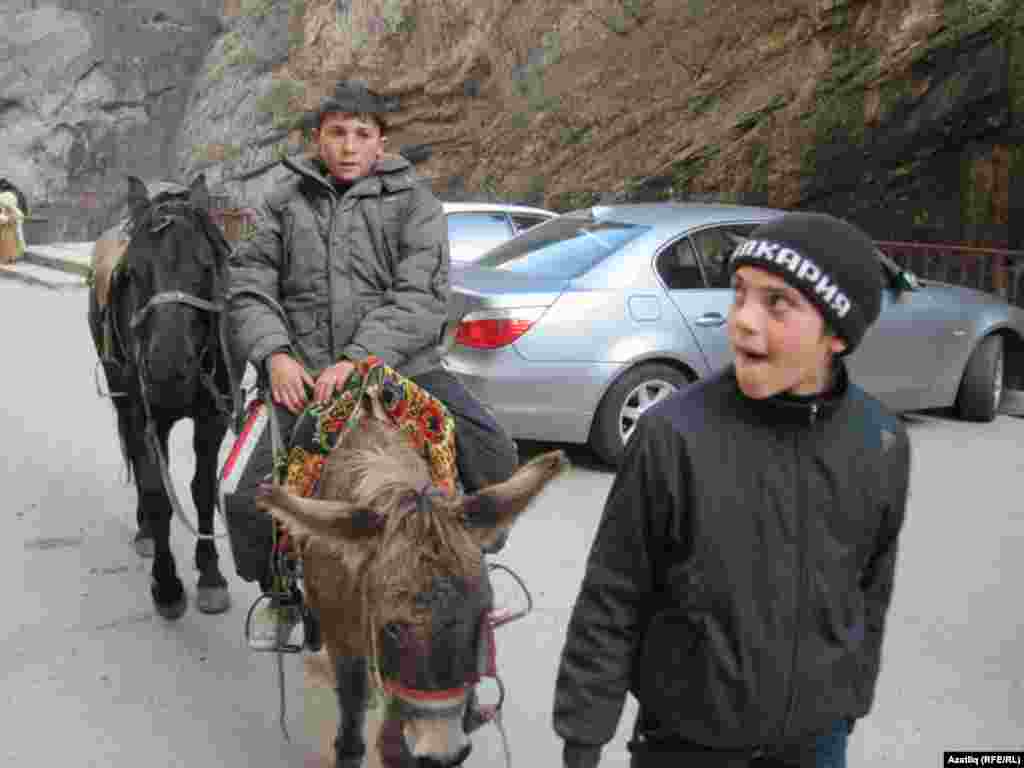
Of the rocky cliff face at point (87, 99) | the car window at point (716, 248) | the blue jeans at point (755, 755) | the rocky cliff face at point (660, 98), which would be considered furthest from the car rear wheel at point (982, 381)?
the rocky cliff face at point (87, 99)

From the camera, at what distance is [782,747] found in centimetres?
227

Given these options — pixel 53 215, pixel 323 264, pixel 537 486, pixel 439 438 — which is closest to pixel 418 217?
pixel 323 264

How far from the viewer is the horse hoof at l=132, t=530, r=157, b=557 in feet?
20.0

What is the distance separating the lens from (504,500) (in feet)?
8.97

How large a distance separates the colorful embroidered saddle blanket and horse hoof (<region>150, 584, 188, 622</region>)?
212 centimetres

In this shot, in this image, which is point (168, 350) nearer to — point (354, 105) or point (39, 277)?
point (354, 105)

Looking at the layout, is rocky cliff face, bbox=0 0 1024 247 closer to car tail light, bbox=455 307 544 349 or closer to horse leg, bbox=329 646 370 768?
car tail light, bbox=455 307 544 349

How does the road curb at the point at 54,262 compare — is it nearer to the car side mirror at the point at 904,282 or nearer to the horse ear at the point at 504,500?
the car side mirror at the point at 904,282

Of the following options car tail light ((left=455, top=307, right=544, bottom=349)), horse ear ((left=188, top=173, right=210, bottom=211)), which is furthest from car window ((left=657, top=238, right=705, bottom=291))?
horse ear ((left=188, top=173, right=210, bottom=211))

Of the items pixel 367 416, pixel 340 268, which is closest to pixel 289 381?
pixel 367 416

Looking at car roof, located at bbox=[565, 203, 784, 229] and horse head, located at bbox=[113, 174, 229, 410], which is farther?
car roof, located at bbox=[565, 203, 784, 229]

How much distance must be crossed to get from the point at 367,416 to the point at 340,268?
0.61 metres

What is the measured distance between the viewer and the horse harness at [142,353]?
4.72 metres

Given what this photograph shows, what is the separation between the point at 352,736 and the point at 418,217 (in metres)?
1.81
